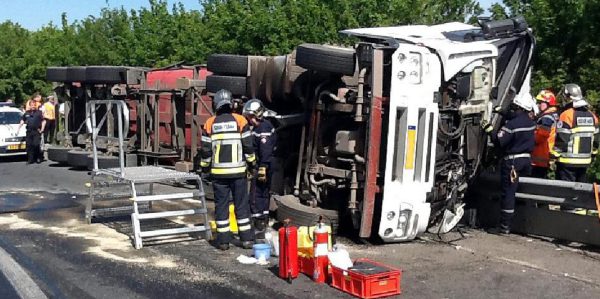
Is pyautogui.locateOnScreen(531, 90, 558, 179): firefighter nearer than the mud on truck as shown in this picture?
No

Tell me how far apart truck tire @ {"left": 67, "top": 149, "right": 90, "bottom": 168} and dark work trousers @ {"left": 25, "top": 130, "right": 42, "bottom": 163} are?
2.28m

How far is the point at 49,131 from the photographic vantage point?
64.6 feet

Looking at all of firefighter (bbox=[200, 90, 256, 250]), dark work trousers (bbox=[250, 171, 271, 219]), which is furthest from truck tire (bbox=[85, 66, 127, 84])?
firefighter (bbox=[200, 90, 256, 250])

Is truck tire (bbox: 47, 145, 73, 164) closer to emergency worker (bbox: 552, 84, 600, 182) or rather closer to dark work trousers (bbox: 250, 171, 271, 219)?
dark work trousers (bbox: 250, 171, 271, 219)

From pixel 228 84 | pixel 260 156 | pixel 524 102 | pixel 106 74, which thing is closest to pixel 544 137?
pixel 524 102

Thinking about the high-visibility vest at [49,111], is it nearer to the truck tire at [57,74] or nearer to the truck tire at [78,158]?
the truck tire at [57,74]

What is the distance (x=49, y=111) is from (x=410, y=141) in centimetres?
1368

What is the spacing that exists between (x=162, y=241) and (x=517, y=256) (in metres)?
3.88

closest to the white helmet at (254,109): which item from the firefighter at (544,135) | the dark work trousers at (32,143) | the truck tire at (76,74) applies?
the firefighter at (544,135)

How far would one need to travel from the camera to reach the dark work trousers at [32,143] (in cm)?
1806

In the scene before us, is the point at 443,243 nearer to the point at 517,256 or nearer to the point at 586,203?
the point at 517,256

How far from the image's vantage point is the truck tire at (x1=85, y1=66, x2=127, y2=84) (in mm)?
15098

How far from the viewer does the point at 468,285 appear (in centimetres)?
659

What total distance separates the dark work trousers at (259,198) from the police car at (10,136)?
1182 cm
